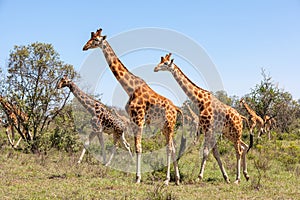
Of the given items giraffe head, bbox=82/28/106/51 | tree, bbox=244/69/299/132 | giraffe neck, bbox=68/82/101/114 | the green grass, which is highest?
tree, bbox=244/69/299/132

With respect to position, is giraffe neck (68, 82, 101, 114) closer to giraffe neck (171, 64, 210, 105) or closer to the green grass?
the green grass

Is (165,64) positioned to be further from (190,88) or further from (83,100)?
(83,100)

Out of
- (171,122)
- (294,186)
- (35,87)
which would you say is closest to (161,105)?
(171,122)

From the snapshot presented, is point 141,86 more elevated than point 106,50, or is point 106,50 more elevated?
point 106,50

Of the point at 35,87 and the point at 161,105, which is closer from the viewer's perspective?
the point at 161,105

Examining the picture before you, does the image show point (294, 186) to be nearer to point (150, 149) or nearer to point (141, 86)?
point (141, 86)

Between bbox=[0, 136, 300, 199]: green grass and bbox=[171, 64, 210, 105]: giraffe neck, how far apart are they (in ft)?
5.89

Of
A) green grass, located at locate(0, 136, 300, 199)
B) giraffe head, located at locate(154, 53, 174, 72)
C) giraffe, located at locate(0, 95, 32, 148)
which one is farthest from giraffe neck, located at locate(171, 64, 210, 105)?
giraffe, located at locate(0, 95, 32, 148)

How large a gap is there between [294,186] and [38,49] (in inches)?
377

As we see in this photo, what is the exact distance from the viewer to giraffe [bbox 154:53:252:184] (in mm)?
8516

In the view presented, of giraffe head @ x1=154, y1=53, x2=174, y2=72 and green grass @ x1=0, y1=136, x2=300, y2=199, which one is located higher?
giraffe head @ x1=154, y1=53, x2=174, y2=72

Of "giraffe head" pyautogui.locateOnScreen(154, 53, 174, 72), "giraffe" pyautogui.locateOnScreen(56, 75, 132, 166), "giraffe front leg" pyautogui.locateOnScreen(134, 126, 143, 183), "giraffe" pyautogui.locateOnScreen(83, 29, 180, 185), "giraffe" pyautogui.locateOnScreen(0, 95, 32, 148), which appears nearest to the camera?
"giraffe front leg" pyautogui.locateOnScreen(134, 126, 143, 183)

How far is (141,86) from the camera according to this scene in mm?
8562

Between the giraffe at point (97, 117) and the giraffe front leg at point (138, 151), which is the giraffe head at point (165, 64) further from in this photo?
the giraffe at point (97, 117)
